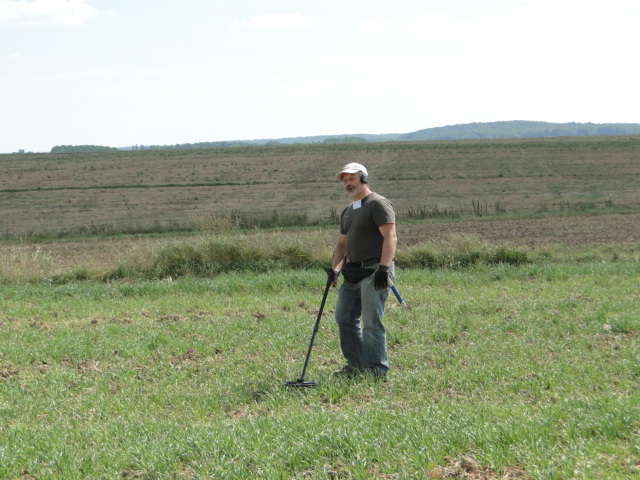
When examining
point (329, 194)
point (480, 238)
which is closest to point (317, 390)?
point (480, 238)

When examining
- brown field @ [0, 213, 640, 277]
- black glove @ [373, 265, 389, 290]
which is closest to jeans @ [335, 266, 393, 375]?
black glove @ [373, 265, 389, 290]

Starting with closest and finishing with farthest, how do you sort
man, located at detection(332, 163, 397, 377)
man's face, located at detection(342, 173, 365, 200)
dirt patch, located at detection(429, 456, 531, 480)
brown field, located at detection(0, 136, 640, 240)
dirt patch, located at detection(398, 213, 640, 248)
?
dirt patch, located at detection(429, 456, 531, 480), man, located at detection(332, 163, 397, 377), man's face, located at detection(342, 173, 365, 200), dirt patch, located at detection(398, 213, 640, 248), brown field, located at detection(0, 136, 640, 240)

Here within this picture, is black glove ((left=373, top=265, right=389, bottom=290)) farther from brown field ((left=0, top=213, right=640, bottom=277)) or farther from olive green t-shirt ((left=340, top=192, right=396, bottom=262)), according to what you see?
brown field ((left=0, top=213, right=640, bottom=277))

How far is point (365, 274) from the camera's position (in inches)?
274

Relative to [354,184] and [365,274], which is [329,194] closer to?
[354,184]

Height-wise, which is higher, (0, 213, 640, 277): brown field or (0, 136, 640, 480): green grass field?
(0, 136, 640, 480): green grass field

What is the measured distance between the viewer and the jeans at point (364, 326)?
691cm

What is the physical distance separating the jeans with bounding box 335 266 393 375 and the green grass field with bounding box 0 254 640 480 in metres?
0.34

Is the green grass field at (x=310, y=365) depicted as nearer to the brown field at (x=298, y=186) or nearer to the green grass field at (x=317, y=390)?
the green grass field at (x=317, y=390)

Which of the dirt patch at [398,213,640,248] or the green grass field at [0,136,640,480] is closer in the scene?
the green grass field at [0,136,640,480]

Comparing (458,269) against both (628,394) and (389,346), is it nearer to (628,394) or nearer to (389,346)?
(389,346)

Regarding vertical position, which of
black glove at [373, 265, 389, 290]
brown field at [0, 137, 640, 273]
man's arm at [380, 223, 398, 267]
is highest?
man's arm at [380, 223, 398, 267]

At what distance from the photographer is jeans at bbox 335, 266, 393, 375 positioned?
272 inches

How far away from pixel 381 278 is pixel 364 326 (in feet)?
2.08
